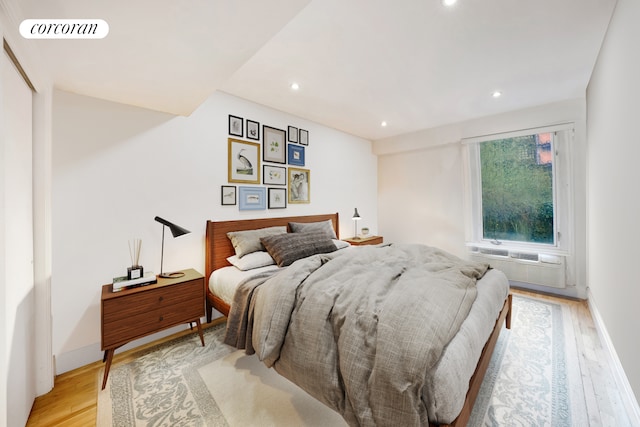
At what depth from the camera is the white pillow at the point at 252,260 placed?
2.49m

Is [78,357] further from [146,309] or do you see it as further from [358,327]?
[358,327]

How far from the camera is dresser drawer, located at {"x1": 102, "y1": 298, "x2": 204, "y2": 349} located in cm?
178

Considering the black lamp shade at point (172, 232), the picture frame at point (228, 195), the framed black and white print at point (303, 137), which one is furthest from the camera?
the framed black and white print at point (303, 137)

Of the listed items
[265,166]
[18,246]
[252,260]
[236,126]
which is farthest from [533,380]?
[236,126]

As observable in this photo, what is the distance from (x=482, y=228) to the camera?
4129mm

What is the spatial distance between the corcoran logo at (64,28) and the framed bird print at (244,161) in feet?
5.50

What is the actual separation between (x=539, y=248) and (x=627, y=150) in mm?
2496

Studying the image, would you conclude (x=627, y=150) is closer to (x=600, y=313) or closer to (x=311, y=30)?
(x=600, y=313)

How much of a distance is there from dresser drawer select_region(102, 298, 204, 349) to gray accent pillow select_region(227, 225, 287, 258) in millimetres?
635

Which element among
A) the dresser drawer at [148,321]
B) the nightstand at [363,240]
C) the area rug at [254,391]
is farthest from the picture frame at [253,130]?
the area rug at [254,391]

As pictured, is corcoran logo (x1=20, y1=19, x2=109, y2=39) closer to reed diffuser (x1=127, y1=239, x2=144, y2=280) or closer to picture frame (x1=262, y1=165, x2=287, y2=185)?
reed diffuser (x1=127, y1=239, x2=144, y2=280)

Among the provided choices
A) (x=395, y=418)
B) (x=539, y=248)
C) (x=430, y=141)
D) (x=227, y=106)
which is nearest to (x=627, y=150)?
(x=395, y=418)

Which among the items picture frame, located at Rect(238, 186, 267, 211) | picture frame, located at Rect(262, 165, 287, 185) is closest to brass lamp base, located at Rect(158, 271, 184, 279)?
picture frame, located at Rect(238, 186, 267, 211)

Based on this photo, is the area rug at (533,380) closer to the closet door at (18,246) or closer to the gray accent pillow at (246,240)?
the gray accent pillow at (246,240)
